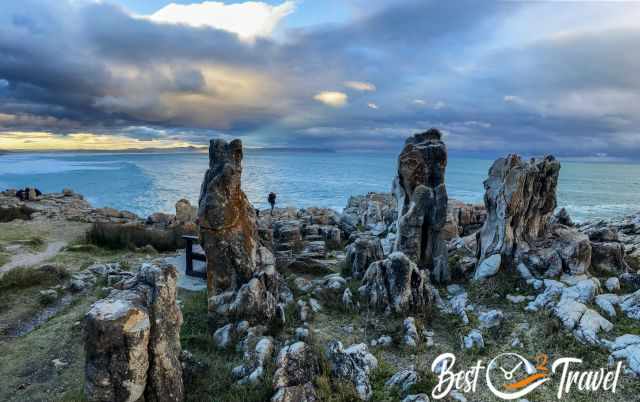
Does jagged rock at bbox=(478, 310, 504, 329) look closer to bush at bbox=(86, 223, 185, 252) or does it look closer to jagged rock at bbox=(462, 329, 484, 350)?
jagged rock at bbox=(462, 329, 484, 350)

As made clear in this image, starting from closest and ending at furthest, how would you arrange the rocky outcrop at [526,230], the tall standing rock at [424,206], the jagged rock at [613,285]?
the jagged rock at [613,285] → the rocky outcrop at [526,230] → the tall standing rock at [424,206]

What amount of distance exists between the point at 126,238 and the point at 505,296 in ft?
61.0

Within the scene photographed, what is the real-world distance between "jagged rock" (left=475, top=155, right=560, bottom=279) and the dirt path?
18.1 meters

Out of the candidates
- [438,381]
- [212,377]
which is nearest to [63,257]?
[212,377]

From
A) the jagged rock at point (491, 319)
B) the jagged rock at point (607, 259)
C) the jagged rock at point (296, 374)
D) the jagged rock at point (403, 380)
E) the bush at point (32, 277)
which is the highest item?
the jagged rock at point (607, 259)

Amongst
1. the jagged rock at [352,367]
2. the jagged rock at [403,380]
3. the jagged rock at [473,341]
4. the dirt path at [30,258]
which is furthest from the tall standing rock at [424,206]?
the dirt path at [30,258]

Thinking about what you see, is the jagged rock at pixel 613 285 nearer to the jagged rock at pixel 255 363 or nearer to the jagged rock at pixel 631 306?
the jagged rock at pixel 631 306

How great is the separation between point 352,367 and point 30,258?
16.8 metres

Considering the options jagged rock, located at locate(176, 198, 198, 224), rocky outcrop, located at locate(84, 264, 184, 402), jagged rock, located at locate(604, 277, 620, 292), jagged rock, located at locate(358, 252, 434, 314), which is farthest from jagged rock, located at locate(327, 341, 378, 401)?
jagged rock, located at locate(176, 198, 198, 224)

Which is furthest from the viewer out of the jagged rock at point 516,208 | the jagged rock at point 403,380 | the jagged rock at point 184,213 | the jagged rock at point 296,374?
the jagged rock at point 184,213

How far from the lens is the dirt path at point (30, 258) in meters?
15.2

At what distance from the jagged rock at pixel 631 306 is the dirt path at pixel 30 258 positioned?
20.3 metres

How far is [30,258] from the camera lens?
1655 centimetres

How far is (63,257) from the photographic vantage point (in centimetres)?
1692
